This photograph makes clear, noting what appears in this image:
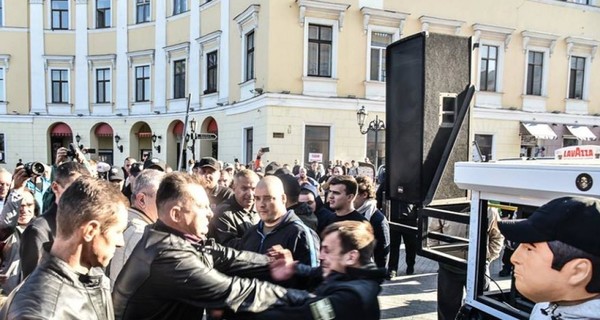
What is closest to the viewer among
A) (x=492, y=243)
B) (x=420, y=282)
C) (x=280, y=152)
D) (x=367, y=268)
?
(x=367, y=268)

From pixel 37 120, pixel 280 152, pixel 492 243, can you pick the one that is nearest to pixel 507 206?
pixel 492 243

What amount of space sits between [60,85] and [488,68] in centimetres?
2279

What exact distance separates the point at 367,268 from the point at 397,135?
2297 mm

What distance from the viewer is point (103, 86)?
2319 cm

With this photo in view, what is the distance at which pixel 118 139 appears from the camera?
74.2 ft

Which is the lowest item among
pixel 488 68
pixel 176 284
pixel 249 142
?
pixel 176 284

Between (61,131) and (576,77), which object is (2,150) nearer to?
(61,131)

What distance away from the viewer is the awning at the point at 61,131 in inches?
938

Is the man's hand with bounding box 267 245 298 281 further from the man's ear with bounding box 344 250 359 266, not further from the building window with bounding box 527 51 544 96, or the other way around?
the building window with bounding box 527 51 544 96

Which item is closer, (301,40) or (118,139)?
(301,40)

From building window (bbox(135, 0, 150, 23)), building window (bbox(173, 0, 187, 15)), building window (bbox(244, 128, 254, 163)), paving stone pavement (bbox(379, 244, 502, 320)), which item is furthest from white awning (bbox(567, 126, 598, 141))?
building window (bbox(135, 0, 150, 23))

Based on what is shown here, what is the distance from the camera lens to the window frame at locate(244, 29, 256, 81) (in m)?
15.8

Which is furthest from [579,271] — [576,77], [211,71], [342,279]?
Result: [576,77]

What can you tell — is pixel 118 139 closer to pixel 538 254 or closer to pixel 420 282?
pixel 420 282
